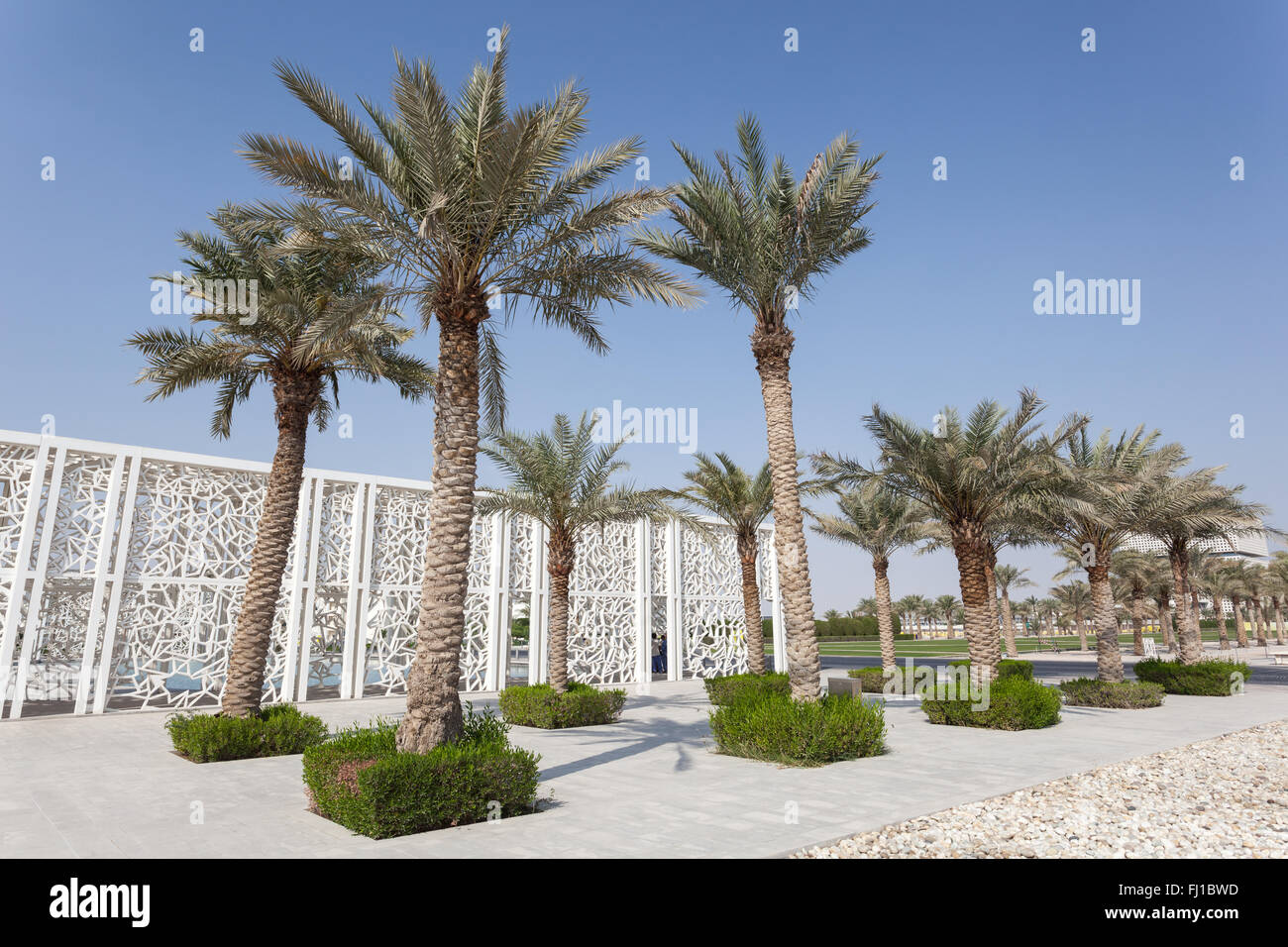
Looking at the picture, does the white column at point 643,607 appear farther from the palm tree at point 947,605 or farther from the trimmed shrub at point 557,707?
the palm tree at point 947,605

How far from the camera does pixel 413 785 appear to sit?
688 centimetres

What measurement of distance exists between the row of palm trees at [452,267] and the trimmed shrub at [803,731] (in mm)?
739

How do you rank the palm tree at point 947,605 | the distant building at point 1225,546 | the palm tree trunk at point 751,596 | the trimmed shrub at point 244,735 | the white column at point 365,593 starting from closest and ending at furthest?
1. the trimmed shrub at point 244,735
2. the palm tree trunk at point 751,596
3. the white column at point 365,593
4. the distant building at point 1225,546
5. the palm tree at point 947,605

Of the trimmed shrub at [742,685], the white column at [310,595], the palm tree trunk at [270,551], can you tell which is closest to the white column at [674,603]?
the trimmed shrub at [742,685]

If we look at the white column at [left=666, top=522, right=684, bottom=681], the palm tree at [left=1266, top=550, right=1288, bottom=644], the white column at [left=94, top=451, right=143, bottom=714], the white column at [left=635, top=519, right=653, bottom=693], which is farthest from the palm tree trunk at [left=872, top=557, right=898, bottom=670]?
the palm tree at [left=1266, top=550, right=1288, bottom=644]

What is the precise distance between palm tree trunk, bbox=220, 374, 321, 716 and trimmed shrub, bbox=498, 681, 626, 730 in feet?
18.1

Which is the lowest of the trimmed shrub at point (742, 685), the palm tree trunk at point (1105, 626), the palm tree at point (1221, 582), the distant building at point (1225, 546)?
the trimmed shrub at point (742, 685)

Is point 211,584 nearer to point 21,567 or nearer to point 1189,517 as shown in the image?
point 21,567

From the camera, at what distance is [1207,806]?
7.92 m

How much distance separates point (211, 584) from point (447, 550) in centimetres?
1326

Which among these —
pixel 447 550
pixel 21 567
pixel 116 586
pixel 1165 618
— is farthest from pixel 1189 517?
pixel 1165 618

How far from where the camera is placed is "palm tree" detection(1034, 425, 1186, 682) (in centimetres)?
1728

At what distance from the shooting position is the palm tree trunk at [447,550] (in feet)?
26.7

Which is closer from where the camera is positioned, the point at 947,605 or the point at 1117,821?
the point at 1117,821
